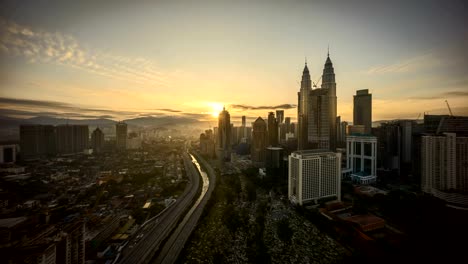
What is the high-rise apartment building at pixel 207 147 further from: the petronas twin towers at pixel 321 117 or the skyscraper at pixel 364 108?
the skyscraper at pixel 364 108

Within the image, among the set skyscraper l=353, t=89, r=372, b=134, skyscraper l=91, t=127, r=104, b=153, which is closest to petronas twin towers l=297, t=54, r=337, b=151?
skyscraper l=353, t=89, r=372, b=134

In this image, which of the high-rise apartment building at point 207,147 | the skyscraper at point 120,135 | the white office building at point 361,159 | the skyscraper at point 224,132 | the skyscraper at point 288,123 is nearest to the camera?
the white office building at point 361,159

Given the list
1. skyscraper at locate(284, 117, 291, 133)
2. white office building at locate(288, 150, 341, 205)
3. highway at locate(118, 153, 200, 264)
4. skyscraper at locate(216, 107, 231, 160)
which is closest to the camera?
highway at locate(118, 153, 200, 264)

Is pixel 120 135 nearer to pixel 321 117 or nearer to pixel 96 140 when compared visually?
pixel 96 140

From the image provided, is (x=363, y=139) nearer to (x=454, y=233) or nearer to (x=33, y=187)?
(x=454, y=233)

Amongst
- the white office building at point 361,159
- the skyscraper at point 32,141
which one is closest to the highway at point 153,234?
the white office building at point 361,159

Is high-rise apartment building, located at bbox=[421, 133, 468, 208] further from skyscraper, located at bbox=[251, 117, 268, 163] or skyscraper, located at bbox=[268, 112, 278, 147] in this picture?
skyscraper, located at bbox=[268, 112, 278, 147]

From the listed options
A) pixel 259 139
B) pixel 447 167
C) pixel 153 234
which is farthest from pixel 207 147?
pixel 447 167
